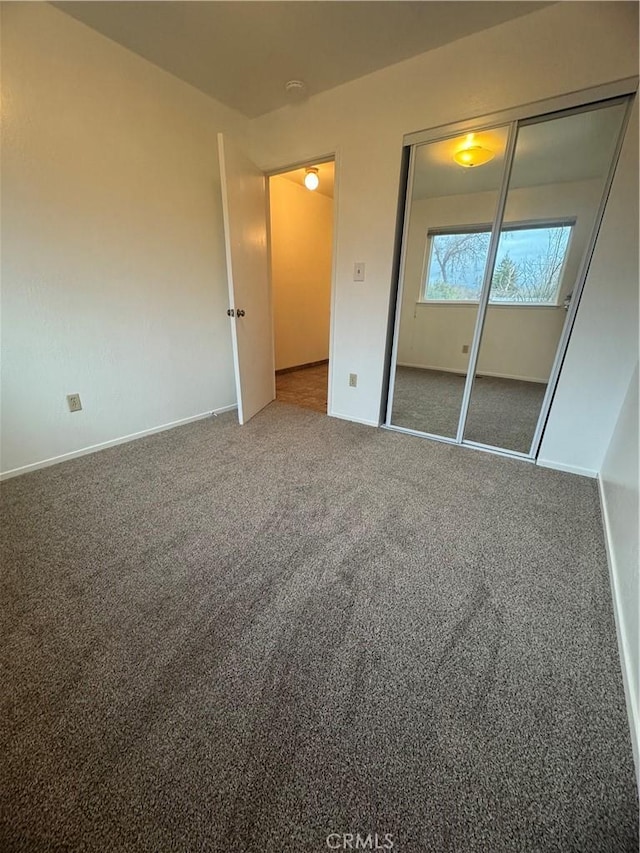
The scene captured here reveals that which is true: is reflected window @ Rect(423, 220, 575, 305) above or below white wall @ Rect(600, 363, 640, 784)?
above

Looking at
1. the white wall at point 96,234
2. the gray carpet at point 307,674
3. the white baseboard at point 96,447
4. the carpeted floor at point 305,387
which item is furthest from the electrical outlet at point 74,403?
the carpeted floor at point 305,387

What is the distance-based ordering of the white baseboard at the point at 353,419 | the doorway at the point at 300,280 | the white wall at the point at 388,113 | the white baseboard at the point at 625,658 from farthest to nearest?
the doorway at the point at 300,280 < the white baseboard at the point at 353,419 < the white wall at the point at 388,113 < the white baseboard at the point at 625,658

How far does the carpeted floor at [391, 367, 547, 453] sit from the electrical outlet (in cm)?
228

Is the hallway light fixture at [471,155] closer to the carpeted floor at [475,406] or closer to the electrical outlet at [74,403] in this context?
the carpeted floor at [475,406]

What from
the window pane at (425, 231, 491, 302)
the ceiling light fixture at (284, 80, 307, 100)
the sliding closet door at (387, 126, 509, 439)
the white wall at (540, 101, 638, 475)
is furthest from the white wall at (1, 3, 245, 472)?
the white wall at (540, 101, 638, 475)

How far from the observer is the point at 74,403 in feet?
6.74

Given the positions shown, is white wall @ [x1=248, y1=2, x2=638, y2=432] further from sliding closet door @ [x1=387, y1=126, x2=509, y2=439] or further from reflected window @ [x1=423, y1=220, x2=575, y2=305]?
reflected window @ [x1=423, y1=220, x2=575, y2=305]

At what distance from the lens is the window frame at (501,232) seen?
2010 mm

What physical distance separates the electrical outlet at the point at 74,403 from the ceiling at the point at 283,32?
198 centimetres

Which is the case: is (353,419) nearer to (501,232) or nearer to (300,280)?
(501,232)

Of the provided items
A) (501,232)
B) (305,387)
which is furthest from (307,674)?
(305,387)

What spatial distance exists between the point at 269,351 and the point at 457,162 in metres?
1.98

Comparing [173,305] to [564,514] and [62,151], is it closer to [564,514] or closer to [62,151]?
[62,151]

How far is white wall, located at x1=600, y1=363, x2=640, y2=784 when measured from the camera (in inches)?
35.2
